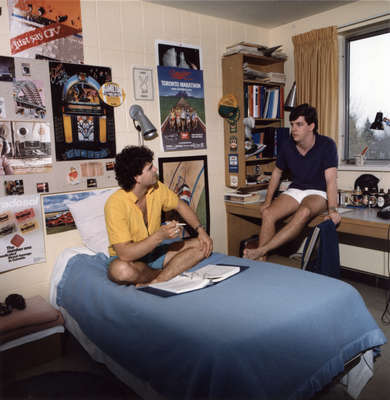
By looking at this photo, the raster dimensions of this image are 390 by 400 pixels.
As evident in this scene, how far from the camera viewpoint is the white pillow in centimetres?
281

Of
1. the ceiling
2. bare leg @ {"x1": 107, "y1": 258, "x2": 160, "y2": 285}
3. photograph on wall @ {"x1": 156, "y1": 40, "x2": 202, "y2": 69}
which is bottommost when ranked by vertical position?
bare leg @ {"x1": 107, "y1": 258, "x2": 160, "y2": 285}

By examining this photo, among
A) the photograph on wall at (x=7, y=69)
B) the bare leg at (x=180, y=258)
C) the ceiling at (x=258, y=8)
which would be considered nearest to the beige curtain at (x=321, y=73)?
the ceiling at (x=258, y=8)

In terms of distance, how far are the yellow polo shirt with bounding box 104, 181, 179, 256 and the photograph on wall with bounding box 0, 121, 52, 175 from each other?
69 centimetres

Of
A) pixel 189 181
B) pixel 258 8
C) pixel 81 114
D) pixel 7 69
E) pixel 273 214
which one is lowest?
pixel 273 214

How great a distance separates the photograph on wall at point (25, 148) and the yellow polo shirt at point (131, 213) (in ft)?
2.26

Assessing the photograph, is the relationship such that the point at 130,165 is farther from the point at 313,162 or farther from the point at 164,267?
the point at 313,162

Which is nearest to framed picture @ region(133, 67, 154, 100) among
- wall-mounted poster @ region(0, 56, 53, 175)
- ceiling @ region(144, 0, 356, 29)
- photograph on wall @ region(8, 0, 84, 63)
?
photograph on wall @ region(8, 0, 84, 63)

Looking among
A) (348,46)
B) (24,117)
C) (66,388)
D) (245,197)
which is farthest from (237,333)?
(348,46)

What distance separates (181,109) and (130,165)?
48.3 inches

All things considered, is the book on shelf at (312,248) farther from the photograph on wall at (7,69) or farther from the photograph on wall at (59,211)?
the photograph on wall at (7,69)

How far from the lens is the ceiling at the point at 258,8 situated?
3.28m

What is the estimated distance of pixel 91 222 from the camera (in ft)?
9.37

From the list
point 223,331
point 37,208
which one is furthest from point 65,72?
point 223,331

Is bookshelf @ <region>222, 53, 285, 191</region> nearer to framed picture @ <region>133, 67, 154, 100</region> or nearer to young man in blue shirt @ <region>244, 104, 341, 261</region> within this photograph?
young man in blue shirt @ <region>244, 104, 341, 261</region>
